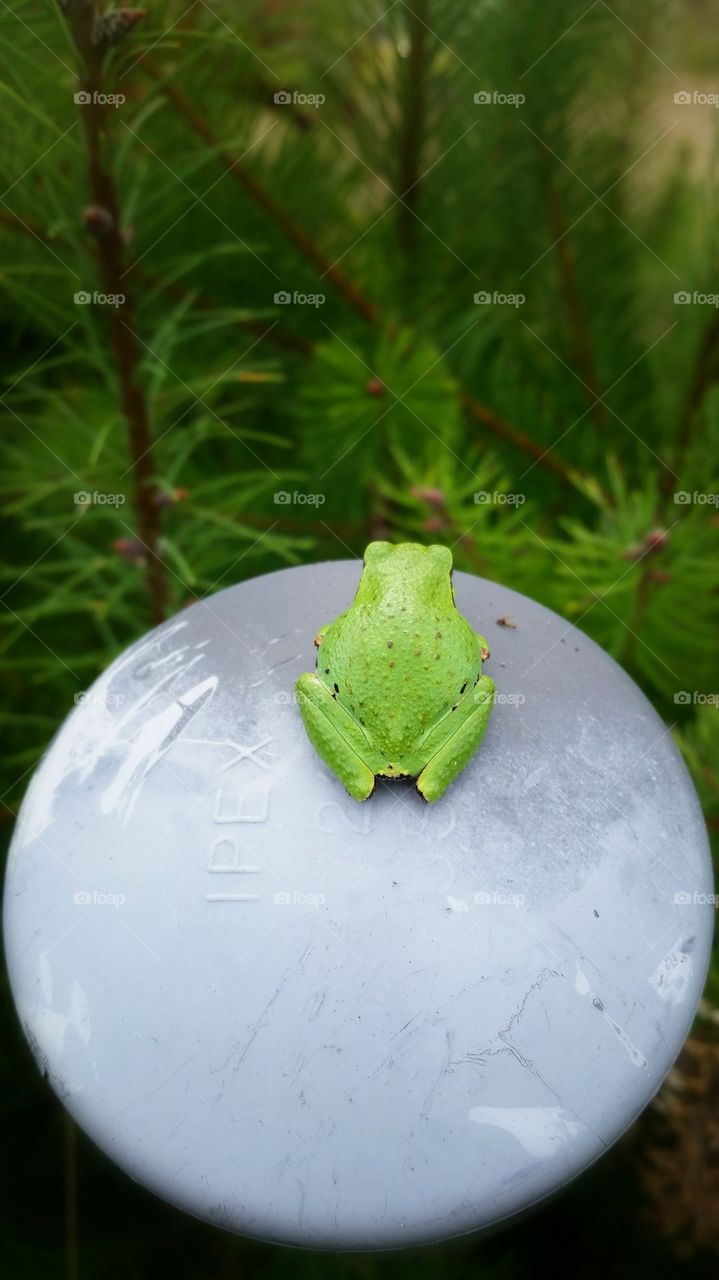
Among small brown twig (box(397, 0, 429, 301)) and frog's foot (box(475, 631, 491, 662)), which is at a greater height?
small brown twig (box(397, 0, 429, 301))

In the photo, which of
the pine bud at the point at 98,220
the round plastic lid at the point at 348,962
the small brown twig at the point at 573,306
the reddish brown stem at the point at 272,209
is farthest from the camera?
the small brown twig at the point at 573,306

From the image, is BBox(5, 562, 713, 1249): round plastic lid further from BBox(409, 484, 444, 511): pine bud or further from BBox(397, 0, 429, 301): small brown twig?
BBox(397, 0, 429, 301): small brown twig

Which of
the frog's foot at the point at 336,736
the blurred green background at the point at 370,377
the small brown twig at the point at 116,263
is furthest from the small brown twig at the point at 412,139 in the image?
the frog's foot at the point at 336,736

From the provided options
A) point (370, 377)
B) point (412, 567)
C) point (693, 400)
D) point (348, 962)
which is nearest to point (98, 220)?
point (370, 377)

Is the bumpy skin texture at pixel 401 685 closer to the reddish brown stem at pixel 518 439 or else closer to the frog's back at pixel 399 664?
the frog's back at pixel 399 664

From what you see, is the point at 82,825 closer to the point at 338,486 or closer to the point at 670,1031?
the point at 670,1031

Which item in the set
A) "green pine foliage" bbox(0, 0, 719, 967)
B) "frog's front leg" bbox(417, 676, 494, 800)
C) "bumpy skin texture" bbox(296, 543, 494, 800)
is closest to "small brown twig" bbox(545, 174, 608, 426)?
"green pine foliage" bbox(0, 0, 719, 967)

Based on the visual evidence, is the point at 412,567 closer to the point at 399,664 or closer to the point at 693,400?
the point at 399,664

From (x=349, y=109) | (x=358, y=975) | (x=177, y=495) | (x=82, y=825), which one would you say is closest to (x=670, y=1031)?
(x=358, y=975)
